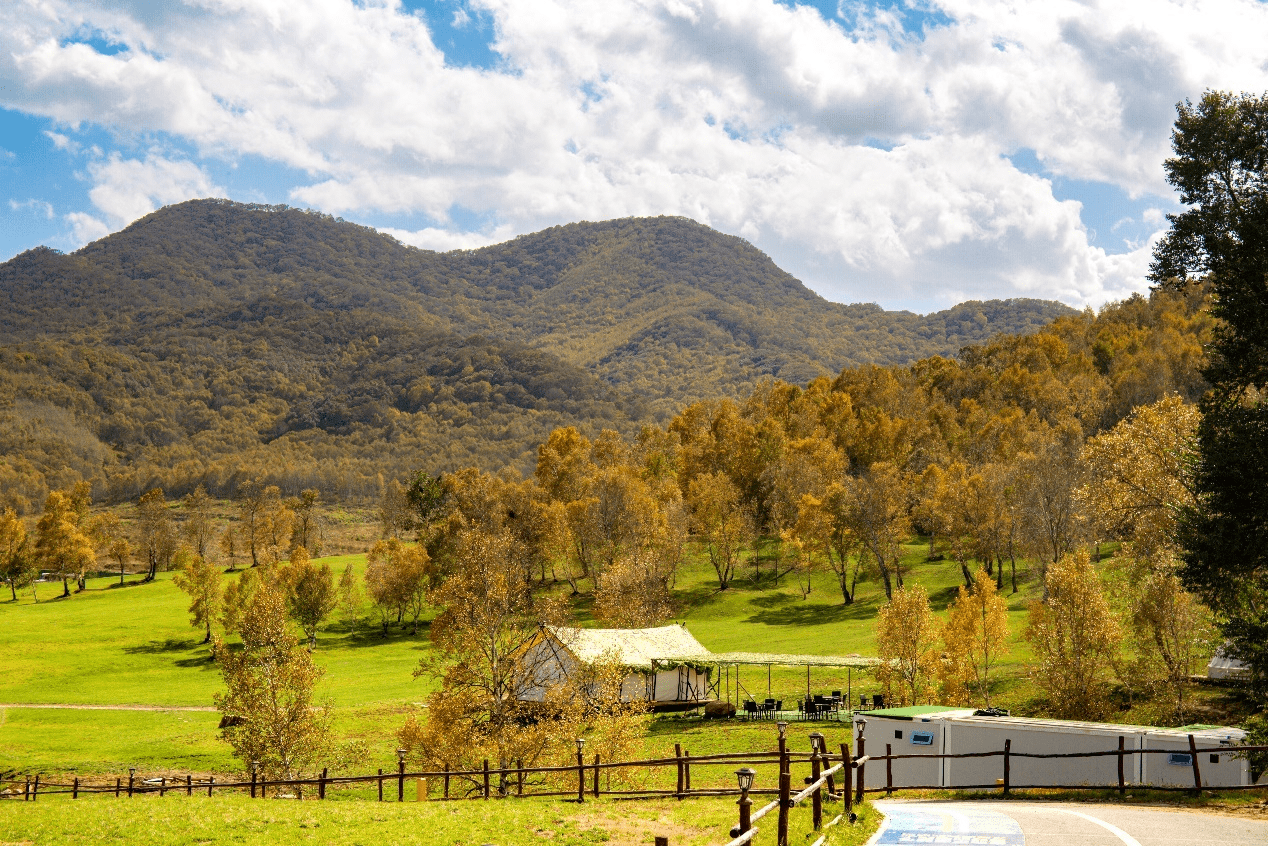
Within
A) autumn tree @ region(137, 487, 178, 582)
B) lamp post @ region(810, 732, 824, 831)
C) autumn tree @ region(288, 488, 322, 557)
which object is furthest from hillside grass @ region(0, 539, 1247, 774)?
lamp post @ region(810, 732, 824, 831)

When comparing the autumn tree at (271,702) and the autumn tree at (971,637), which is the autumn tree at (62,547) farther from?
the autumn tree at (971,637)

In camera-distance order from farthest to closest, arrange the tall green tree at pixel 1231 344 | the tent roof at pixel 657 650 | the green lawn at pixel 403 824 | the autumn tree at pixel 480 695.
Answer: the tent roof at pixel 657 650
the autumn tree at pixel 480 695
the tall green tree at pixel 1231 344
the green lawn at pixel 403 824

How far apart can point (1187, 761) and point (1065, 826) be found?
10792 mm

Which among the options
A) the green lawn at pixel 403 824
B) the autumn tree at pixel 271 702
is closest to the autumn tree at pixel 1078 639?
the green lawn at pixel 403 824

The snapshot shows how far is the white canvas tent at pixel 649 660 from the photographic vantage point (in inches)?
1997

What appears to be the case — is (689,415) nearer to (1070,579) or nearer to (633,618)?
(633,618)

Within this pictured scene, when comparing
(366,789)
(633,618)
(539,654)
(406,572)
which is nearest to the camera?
(366,789)

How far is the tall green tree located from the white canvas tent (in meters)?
31.3

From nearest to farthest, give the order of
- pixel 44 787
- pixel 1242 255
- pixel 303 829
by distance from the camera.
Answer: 1. pixel 303 829
2. pixel 1242 255
3. pixel 44 787

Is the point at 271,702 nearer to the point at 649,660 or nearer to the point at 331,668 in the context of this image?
the point at 649,660

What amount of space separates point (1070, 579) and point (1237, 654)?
1289cm

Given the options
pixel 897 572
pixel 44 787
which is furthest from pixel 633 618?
pixel 44 787

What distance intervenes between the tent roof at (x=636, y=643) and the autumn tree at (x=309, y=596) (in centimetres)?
3863

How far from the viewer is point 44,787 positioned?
111ft
